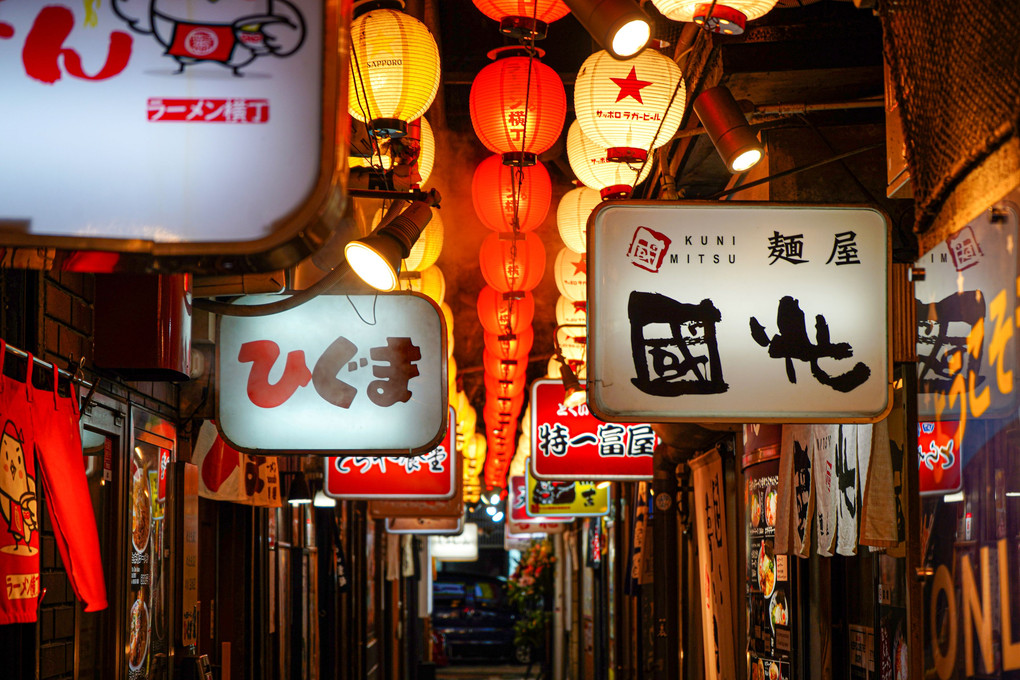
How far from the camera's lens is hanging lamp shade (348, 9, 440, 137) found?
21.8ft

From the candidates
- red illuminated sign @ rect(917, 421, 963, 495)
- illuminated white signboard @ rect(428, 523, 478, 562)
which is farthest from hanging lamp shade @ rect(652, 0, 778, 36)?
illuminated white signboard @ rect(428, 523, 478, 562)

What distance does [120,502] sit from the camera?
775 centimetres

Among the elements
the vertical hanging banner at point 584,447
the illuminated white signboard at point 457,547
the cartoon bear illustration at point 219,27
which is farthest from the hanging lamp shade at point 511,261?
the illuminated white signboard at point 457,547

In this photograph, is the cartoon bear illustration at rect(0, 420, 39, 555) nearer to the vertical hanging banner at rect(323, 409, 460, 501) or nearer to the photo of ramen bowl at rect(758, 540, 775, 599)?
the photo of ramen bowl at rect(758, 540, 775, 599)

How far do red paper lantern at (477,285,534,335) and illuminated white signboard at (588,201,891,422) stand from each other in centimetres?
589

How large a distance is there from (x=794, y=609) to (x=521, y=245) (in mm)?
4133

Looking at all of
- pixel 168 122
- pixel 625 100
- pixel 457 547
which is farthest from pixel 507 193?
pixel 457 547

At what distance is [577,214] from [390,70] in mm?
3140

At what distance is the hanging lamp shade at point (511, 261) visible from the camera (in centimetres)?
1028

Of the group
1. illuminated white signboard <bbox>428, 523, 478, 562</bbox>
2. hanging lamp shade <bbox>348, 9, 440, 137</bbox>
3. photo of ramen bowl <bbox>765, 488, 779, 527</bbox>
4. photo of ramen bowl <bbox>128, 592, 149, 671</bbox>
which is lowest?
illuminated white signboard <bbox>428, 523, 478, 562</bbox>

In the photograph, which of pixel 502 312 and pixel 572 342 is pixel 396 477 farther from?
pixel 572 342

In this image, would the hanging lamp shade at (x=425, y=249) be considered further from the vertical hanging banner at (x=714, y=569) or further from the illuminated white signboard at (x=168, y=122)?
the illuminated white signboard at (x=168, y=122)

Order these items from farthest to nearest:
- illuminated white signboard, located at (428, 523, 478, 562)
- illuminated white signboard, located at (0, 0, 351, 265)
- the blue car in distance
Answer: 1. illuminated white signboard, located at (428, 523, 478, 562)
2. the blue car in distance
3. illuminated white signboard, located at (0, 0, 351, 265)

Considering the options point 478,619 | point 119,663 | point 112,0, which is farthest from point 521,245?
point 478,619
